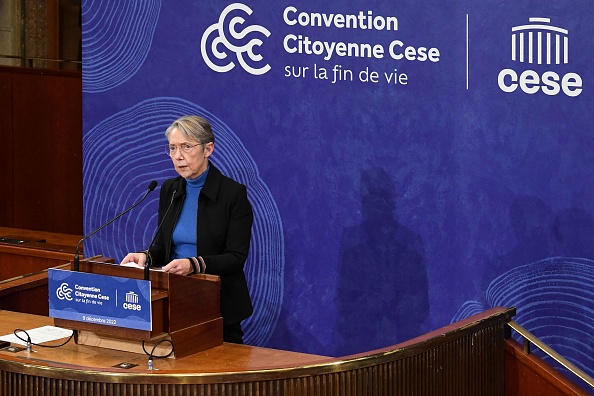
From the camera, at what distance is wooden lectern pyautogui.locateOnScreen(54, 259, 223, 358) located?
3.42 m

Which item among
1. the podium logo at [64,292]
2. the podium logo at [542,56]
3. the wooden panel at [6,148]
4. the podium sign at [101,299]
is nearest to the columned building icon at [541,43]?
the podium logo at [542,56]

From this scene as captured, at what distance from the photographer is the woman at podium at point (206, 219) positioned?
392cm

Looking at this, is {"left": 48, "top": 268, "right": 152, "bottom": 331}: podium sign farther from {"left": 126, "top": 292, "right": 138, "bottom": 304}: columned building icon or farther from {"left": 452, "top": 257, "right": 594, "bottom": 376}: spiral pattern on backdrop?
{"left": 452, "top": 257, "right": 594, "bottom": 376}: spiral pattern on backdrop

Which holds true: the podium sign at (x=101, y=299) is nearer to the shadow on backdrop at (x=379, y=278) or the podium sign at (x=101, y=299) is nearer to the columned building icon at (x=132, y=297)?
the columned building icon at (x=132, y=297)

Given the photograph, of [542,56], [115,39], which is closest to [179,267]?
[542,56]

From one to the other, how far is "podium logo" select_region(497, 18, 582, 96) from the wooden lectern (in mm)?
1692

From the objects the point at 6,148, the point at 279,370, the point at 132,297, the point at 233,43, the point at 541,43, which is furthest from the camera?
the point at 6,148

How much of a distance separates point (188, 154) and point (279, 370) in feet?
3.62

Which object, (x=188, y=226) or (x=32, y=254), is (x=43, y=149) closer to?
(x=32, y=254)

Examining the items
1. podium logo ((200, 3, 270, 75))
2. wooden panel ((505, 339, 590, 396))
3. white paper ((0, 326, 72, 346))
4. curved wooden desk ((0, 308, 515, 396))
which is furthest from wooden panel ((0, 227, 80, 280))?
wooden panel ((505, 339, 590, 396))

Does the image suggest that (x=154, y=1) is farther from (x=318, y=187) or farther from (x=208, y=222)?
(x=208, y=222)

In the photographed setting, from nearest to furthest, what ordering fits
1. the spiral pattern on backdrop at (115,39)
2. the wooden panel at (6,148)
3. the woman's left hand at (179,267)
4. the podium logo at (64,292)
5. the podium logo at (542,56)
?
1. the podium logo at (64,292)
2. the woman's left hand at (179,267)
3. the podium logo at (542,56)
4. the spiral pattern on backdrop at (115,39)
5. the wooden panel at (6,148)

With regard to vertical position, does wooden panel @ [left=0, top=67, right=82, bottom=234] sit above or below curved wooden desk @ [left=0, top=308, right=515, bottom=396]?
above

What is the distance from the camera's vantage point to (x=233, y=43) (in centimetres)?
504
